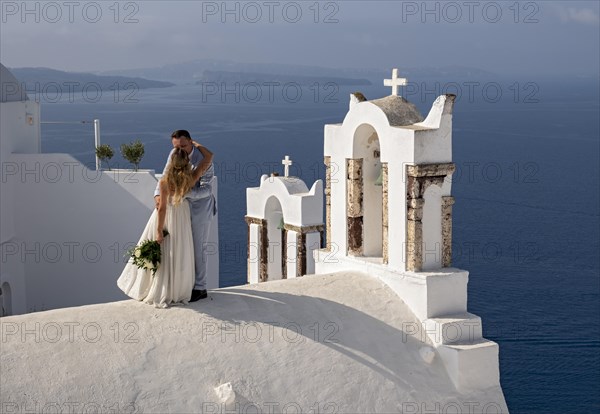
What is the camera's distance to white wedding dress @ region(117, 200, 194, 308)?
11.4m

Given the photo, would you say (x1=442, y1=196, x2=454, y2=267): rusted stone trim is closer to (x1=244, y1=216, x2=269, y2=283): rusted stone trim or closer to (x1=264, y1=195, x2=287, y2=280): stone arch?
(x1=264, y1=195, x2=287, y2=280): stone arch

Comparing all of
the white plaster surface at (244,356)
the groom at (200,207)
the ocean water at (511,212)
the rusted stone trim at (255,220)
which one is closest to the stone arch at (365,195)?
the white plaster surface at (244,356)

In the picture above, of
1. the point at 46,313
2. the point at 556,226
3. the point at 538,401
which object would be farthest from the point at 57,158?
the point at 556,226

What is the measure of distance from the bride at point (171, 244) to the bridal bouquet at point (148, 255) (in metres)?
0.06

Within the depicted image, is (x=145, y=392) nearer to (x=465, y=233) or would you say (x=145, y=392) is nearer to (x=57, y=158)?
(x=57, y=158)

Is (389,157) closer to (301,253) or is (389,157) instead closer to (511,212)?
(301,253)

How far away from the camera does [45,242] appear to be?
2147 cm

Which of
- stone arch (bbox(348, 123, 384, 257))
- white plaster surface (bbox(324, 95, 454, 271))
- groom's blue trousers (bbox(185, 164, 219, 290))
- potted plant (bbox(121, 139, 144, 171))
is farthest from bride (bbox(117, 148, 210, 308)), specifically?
potted plant (bbox(121, 139, 144, 171))

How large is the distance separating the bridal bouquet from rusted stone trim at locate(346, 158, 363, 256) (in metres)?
3.25

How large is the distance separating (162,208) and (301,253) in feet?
17.5

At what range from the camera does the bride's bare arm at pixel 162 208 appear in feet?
37.6

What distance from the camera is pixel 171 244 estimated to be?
453 inches

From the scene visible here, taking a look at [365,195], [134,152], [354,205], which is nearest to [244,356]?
[354,205]

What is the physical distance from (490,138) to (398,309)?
98674 millimetres
